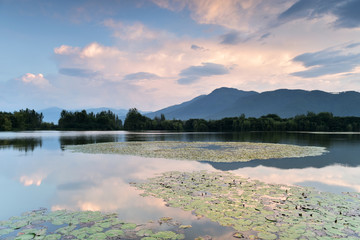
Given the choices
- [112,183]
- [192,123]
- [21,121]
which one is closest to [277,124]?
[192,123]

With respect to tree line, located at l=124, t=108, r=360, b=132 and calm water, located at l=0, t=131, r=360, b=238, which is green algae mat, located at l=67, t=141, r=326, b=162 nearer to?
calm water, located at l=0, t=131, r=360, b=238

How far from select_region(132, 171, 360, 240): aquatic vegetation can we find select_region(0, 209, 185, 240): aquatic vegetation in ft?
5.82

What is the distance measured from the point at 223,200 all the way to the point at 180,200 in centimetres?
160

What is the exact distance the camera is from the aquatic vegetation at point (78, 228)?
228 inches

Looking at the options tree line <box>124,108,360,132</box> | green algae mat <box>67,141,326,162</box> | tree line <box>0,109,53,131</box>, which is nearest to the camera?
green algae mat <box>67,141,326,162</box>

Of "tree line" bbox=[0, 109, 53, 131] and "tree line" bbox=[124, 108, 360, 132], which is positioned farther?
"tree line" bbox=[0, 109, 53, 131]

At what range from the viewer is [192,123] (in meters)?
129

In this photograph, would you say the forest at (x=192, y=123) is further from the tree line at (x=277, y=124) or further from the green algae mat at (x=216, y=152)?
the green algae mat at (x=216, y=152)

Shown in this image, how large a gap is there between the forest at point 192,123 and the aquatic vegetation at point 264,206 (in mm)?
98973

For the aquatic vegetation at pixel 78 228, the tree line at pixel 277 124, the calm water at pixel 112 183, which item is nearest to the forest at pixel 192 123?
the tree line at pixel 277 124

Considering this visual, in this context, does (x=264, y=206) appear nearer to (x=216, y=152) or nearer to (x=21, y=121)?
(x=216, y=152)

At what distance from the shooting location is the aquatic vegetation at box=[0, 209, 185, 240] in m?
5.80

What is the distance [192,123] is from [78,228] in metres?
123

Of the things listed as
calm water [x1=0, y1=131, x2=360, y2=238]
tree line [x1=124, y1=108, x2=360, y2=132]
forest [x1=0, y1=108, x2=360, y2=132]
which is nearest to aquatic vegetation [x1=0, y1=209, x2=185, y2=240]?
calm water [x1=0, y1=131, x2=360, y2=238]
